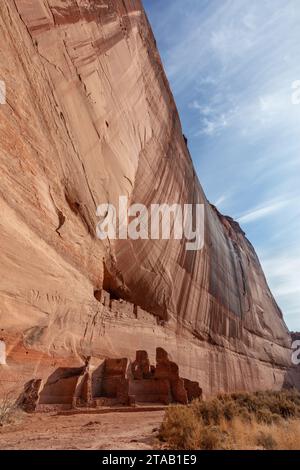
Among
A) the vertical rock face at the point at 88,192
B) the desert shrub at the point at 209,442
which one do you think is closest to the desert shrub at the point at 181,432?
Result: the desert shrub at the point at 209,442

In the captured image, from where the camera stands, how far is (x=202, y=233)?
2117 centimetres

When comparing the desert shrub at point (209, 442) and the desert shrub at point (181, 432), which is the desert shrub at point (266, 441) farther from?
the desert shrub at point (181, 432)

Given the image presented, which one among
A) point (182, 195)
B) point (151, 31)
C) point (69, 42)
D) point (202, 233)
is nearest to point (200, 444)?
point (69, 42)

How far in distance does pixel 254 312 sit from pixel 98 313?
70.2ft

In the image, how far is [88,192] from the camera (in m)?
11.9

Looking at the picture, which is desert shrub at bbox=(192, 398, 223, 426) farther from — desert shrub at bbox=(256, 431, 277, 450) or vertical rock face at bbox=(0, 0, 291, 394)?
vertical rock face at bbox=(0, 0, 291, 394)

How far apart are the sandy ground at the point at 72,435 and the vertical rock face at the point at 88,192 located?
5.34 feet

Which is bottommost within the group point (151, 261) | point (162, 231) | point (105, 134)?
point (151, 261)

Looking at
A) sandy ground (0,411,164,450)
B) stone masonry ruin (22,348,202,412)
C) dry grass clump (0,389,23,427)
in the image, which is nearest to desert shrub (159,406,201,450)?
sandy ground (0,411,164,450)

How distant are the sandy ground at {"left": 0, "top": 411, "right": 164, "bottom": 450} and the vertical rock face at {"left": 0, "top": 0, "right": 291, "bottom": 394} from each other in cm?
163

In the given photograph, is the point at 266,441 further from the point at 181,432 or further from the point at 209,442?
the point at 181,432
